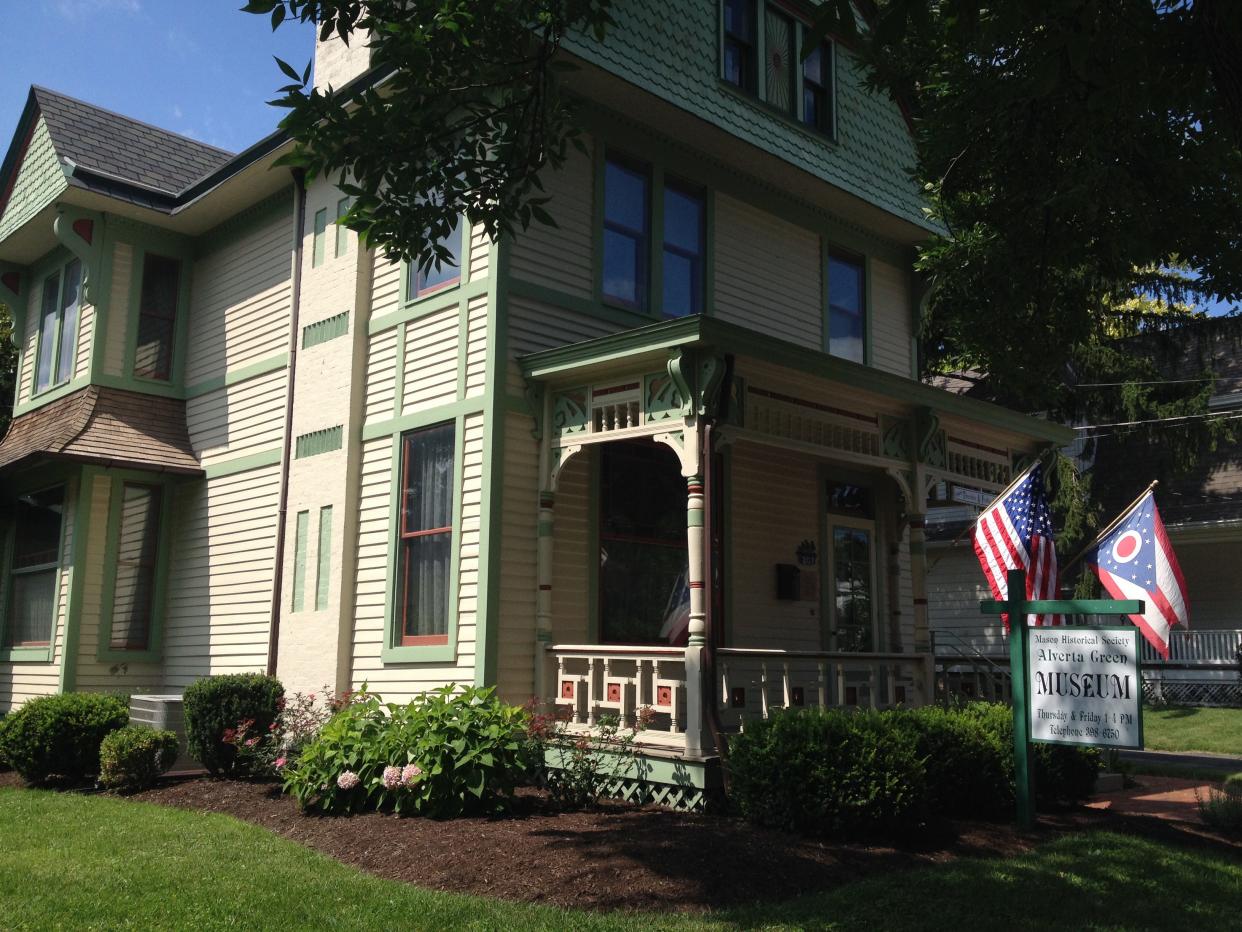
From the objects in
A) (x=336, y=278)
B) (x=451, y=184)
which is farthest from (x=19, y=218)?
(x=451, y=184)

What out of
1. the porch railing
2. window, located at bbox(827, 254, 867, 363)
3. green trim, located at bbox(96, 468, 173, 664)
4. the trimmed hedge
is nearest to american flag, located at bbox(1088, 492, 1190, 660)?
the trimmed hedge

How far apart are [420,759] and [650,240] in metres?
6.59

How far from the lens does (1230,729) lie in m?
18.5

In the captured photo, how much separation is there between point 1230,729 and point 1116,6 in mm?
14692

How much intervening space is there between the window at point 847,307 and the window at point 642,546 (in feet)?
13.4

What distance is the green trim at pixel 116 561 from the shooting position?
15.1 meters

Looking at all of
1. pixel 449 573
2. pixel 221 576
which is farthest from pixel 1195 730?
pixel 221 576

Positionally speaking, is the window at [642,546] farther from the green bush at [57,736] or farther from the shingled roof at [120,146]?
the shingled roof at [120,146]

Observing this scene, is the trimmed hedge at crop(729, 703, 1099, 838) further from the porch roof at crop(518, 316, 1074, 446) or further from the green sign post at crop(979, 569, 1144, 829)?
the porch roof at crop(518, 316, 1074, 446)

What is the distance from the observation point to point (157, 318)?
16578mm

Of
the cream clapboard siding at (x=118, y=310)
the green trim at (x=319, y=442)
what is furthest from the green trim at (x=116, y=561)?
the green trim at (x=319, y=442)

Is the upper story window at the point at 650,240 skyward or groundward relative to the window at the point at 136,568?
skyward

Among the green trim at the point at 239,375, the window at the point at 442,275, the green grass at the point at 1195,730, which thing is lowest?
the green grass at the point at 1195,730

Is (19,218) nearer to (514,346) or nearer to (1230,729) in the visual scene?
(514,346)
